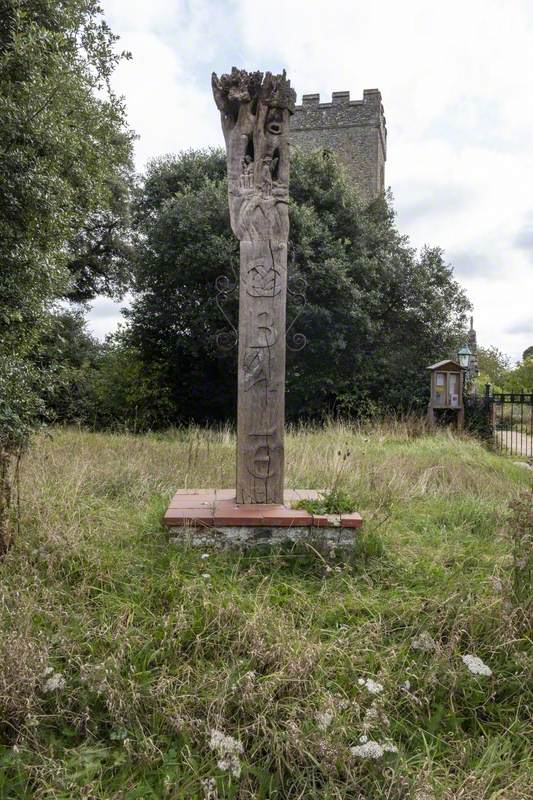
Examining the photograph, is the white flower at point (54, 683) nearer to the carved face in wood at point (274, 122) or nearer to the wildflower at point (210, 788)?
the wildflower at point (210, 788)

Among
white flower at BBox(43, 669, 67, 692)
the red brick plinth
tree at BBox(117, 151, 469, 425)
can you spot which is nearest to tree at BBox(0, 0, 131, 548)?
the red brick plinth

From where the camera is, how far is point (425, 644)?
2551 mm

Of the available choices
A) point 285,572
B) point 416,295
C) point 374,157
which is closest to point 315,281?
point 416,295

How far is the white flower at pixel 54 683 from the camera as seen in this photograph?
2223 millimetres

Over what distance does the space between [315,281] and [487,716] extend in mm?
10224

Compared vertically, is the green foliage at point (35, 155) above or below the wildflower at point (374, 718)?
above

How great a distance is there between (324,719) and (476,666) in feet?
2.23


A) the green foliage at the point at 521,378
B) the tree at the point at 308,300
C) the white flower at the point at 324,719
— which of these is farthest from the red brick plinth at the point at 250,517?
the green foliage at the point at 521,378

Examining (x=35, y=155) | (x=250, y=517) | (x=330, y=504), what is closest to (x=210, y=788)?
(x=250, y=517)

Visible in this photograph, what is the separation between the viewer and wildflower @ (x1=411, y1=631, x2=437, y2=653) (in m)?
2.54

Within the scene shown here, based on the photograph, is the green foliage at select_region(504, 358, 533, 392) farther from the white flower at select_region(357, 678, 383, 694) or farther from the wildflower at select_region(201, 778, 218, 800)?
the wildflower at select_region(201, 778, 218, 800)

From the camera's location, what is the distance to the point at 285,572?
133 inches

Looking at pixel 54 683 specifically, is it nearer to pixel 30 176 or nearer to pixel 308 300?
pixel 30 176

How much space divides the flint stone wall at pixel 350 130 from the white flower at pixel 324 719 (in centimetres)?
2161
